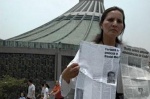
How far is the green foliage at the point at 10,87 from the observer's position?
25.1 meters

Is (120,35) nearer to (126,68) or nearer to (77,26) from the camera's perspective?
(126,68)

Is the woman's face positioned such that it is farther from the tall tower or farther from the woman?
the tall tower

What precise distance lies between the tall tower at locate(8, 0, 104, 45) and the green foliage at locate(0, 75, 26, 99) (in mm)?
8104

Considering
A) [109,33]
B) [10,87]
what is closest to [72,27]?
[10,87]

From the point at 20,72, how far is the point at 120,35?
27682 millimetres

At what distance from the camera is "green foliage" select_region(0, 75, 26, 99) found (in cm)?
2509

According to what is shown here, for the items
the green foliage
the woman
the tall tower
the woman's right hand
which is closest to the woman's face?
the woman

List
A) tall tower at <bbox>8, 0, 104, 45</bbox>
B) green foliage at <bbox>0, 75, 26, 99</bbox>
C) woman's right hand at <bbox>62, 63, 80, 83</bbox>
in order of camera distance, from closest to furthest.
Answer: woman's right hand at <bbox>62, 63, 80, 83</bbox> → green foliage at <bbox>0, 75, 26, 99</bbox> → tall tower at <bbox>8, 0, 104, 45</bbox>

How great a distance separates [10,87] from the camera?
2583cm

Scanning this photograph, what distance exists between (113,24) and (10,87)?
24243 mm

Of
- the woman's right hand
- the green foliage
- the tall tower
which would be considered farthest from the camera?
the tall tower

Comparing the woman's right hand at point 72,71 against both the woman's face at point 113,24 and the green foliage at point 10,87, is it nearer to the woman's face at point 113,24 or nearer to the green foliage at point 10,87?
the woman's face at point 113,24

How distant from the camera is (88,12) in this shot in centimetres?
4259

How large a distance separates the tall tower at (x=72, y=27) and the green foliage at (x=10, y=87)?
8.10 meters
